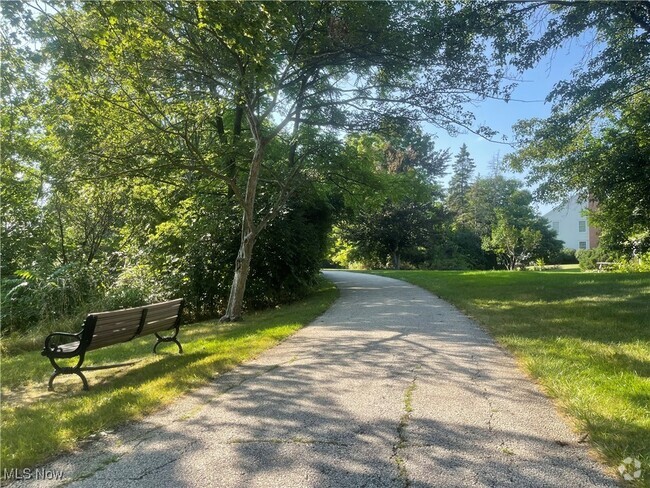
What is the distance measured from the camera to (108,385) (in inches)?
212

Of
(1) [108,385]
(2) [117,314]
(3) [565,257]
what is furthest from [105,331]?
(3) [565,257]

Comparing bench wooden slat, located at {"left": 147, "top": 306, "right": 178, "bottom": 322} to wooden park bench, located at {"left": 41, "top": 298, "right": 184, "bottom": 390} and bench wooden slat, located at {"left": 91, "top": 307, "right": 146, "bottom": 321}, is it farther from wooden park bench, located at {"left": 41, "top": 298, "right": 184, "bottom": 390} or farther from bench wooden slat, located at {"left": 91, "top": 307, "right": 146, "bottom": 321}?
bench wooden slat, located at {"left": 91, "top": 307, "right": 146, "bottom": 321}

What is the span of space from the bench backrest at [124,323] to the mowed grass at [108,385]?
0.50 meters

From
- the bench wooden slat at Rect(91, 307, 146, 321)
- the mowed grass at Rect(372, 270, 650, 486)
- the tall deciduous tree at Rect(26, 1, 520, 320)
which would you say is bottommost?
the mowed grass at Rect(372, 270, 650, 486)

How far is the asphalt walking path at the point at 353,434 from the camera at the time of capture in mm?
2869

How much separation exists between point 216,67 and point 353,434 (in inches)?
A: 311

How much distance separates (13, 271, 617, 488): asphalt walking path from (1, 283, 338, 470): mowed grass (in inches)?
9.9

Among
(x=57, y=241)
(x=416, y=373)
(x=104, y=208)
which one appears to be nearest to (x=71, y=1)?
(x=416, y=373)

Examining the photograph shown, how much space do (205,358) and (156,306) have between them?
3.70 feet

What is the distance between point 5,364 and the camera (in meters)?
7.43

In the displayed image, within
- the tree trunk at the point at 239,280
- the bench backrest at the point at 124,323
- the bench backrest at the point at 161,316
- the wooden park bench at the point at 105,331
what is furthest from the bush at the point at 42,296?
the wooden park bench at the point at 105,331

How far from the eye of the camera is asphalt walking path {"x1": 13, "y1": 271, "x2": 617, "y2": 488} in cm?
287

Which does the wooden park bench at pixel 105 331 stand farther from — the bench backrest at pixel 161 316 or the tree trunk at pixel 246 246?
the tree trunk at pixel 246 246

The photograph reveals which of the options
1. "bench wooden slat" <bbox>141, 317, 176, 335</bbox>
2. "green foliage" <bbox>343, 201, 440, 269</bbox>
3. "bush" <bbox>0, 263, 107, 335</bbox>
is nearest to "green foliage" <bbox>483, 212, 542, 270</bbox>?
"green foliage" <bbox>343, 201, 440, 269</bbox>
